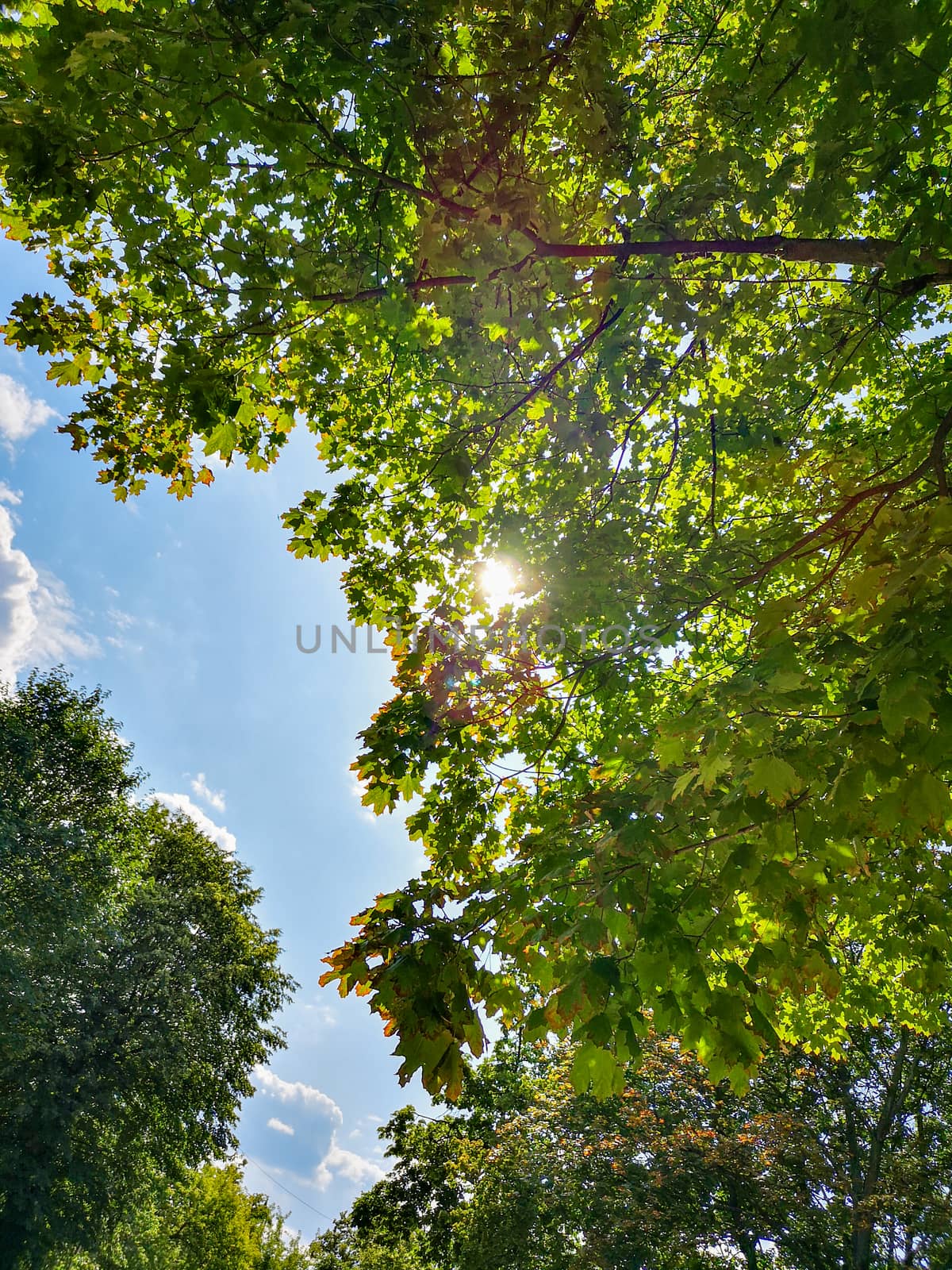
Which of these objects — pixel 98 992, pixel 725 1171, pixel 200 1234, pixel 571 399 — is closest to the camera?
pixel 571 399

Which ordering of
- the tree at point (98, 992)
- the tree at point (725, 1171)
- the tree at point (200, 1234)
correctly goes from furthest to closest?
the tree at point (200, 1234) → the tree at point (98, 992) → the tree at point (725, 1171)

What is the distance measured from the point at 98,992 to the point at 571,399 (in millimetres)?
19037

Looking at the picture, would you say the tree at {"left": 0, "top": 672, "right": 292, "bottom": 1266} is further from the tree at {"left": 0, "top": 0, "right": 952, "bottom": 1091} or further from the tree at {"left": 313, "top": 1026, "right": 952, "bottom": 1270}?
the tree at {"left": 0, "top": 0, "right": 952, "bottom": 1091}

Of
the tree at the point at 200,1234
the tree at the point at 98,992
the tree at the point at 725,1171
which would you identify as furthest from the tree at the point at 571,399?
the tree at the point at 200,1234

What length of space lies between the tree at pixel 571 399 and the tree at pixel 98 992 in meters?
14.1

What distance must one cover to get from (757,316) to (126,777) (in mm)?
19655

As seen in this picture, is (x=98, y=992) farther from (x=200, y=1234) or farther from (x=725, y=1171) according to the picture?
(x=725, y=1171)

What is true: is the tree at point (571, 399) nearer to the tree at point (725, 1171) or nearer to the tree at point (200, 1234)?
the tree at point (725, 1171)

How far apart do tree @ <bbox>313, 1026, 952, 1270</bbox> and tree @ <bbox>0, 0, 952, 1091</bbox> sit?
5178 millimetres

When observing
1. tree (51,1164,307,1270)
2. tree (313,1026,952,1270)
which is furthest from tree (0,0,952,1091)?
tree (51,1164,307,1270)

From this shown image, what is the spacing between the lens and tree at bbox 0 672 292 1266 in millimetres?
13914

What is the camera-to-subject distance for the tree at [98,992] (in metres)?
13.9

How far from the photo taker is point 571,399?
477cm

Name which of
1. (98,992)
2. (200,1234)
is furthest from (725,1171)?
(200,1234)
